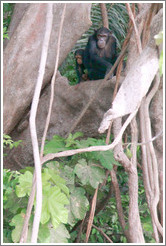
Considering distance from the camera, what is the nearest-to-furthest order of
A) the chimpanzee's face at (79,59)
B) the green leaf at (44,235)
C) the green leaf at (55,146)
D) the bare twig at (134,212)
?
1. the green leaf at (44,235)
2. the bare twig at (134,212)
3. the green leaf at (55,146)
4. the chimpanzee's face at (79,59)

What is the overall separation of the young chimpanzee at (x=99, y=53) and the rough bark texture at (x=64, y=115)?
75 cm

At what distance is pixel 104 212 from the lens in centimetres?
375

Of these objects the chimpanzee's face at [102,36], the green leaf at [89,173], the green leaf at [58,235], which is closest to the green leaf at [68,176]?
the green leaf at [89,173]

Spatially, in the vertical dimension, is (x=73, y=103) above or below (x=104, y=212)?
above

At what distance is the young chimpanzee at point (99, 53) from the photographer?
3900 millimetres

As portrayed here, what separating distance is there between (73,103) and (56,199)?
124 centimetres

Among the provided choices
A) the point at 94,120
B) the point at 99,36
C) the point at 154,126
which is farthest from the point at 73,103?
the point at 99,36

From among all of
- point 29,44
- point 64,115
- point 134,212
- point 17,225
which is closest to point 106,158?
point 134,212

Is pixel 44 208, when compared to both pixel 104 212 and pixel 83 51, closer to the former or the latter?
pixel 104 212

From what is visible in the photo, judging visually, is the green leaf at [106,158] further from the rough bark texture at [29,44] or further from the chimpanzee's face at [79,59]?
the chimpanzee's face at [79,59]

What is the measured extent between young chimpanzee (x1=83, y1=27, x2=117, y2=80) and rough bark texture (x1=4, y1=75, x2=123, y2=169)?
0.75m

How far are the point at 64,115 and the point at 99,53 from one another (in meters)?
1.23

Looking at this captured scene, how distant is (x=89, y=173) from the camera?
2.48 metres

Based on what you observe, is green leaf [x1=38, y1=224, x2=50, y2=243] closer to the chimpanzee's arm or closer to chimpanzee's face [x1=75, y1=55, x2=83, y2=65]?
the chimpanzee's arm
